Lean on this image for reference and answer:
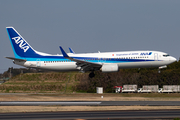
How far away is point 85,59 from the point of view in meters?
51.8

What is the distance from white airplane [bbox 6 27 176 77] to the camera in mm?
49562

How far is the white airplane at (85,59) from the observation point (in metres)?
49.6

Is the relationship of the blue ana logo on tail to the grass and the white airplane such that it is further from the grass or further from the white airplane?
the grass

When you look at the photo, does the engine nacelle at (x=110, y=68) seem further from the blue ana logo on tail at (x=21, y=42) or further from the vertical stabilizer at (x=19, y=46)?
the blue ana logo on tail at (x=21, y=42)

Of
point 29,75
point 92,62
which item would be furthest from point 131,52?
point 29,75

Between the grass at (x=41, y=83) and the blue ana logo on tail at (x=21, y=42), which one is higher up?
the blue ana logo on tail at (x=21, y=42)

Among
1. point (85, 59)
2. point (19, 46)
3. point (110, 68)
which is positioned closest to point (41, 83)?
point (19, 46)

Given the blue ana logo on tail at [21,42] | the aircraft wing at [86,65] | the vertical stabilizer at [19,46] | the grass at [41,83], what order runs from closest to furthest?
the aircraft wing at [86,65], the vertical stabilizer at [19,46], the blue ana logo on tail at [21,42], the grass at [41,83]

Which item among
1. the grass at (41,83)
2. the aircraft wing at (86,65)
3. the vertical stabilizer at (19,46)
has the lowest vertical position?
the grass at (41,83)

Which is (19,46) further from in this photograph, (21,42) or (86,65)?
(86,65)

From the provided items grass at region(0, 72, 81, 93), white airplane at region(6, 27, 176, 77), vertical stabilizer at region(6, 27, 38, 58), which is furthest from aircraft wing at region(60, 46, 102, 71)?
grass at region(0, 72, 81, 93)

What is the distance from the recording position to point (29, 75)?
96.1 metres

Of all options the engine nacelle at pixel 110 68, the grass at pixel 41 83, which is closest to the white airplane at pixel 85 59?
the engine nacelle at pixel 110 68

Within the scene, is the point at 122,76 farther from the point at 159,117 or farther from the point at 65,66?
the point at 159,117
